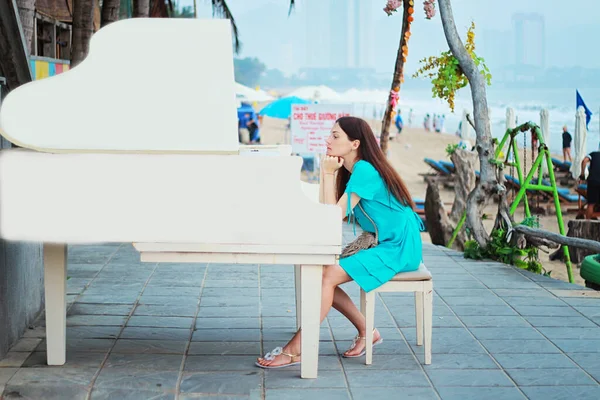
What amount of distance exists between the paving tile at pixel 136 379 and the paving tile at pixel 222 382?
0.26 feet

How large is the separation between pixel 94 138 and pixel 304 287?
4.10ft

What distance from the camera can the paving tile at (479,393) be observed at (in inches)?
153

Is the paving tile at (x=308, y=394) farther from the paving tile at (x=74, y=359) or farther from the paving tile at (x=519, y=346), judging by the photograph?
the paving tile at (x=519, y=346)

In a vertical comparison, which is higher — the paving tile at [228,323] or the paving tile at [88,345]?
the paving tile at [88,345]

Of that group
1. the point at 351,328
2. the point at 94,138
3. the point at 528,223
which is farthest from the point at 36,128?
the point at 528,223

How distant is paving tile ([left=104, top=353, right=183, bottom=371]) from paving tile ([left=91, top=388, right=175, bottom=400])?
338mm

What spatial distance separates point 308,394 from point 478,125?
16.8 feet

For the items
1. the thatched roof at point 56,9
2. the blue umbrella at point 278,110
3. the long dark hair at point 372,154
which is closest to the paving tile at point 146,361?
the long dark hair at point 372,154

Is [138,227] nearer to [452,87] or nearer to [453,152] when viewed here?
[452,87]

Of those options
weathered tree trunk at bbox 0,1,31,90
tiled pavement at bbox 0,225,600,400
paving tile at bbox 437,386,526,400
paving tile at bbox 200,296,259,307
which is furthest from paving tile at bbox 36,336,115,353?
paving tile at bbox 437,386,526,400

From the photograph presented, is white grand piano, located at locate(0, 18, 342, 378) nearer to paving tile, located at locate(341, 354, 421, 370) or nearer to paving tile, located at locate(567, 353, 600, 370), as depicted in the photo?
paving tile, located at locate(341, 354, 421, 370)

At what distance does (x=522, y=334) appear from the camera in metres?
5.07

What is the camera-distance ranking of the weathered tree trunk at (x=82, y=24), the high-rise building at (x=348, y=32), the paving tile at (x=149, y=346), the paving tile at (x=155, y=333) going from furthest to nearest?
the high-rise building at (x=348, y=32) → the weathered tree trunk at (x=82, y=24) → the paving tile at (x=155, y=333) → the paving tile at (x=149, y=346)

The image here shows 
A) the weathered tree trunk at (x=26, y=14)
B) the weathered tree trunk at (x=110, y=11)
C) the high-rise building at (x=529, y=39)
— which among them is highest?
the high-rise building at (x=529, y=39)
